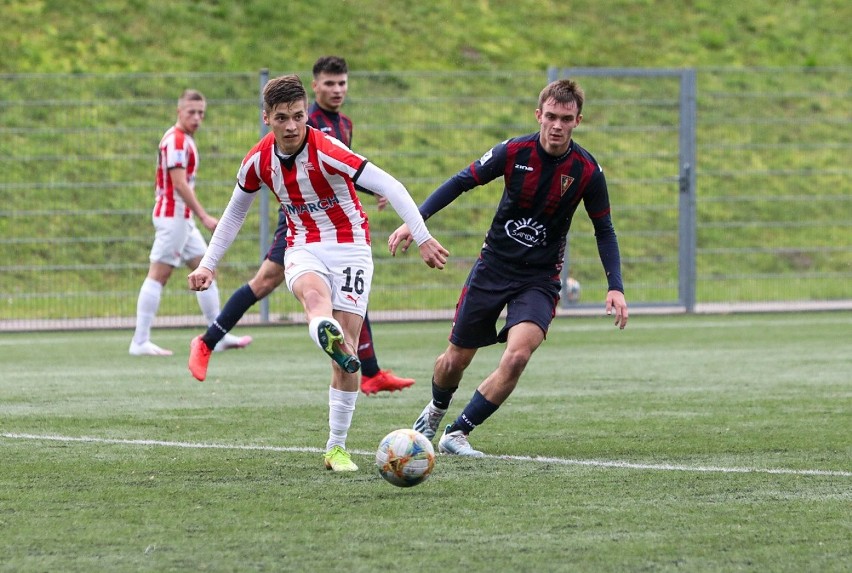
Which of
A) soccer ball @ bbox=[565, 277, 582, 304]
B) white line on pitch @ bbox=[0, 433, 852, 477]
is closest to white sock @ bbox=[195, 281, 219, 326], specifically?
soccer ball @ bbox=[565, 277, 582, 304]

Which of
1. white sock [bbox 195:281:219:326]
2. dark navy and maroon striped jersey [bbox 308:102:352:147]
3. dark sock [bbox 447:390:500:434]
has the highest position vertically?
dark navy and maroon striped jersey [bbox 308:102:352:147]

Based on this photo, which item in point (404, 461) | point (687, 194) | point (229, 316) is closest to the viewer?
point (404, 461)

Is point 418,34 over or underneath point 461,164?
over

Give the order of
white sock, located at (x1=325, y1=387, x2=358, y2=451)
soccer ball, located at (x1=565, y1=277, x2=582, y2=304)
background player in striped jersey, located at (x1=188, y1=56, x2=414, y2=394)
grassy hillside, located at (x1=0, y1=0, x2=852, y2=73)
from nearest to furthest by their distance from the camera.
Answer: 1. white sock, located at (x1=325, y1=387, x2=358, y2=451)
2. background player in striped jersey, located at (x1=188, y1=56, x2=414, y2=394)
3. soccer ball, located at (x1=565, y1=277, x2=582, y2=304)
4. grassy hillside, located at (x1=0, y1=0, x2=852, y2=73)

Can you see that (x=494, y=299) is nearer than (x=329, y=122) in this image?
Yes

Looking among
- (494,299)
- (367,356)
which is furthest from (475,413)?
(367,356)

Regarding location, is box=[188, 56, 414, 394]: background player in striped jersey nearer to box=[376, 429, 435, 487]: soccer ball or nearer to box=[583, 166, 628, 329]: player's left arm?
box=[583, 166, 628, 329]: player's left arm

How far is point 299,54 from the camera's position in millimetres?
23641

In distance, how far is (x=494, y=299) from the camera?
7004mm

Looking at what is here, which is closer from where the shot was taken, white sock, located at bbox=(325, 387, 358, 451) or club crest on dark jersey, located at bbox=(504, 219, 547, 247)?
white sock, located at bbox=(325, 387, 358, 451)

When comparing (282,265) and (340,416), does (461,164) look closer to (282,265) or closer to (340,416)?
(282,265)

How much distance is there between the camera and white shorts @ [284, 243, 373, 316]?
6.65 m

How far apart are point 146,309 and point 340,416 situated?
611cm

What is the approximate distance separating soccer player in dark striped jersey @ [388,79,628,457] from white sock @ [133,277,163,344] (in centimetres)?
554
